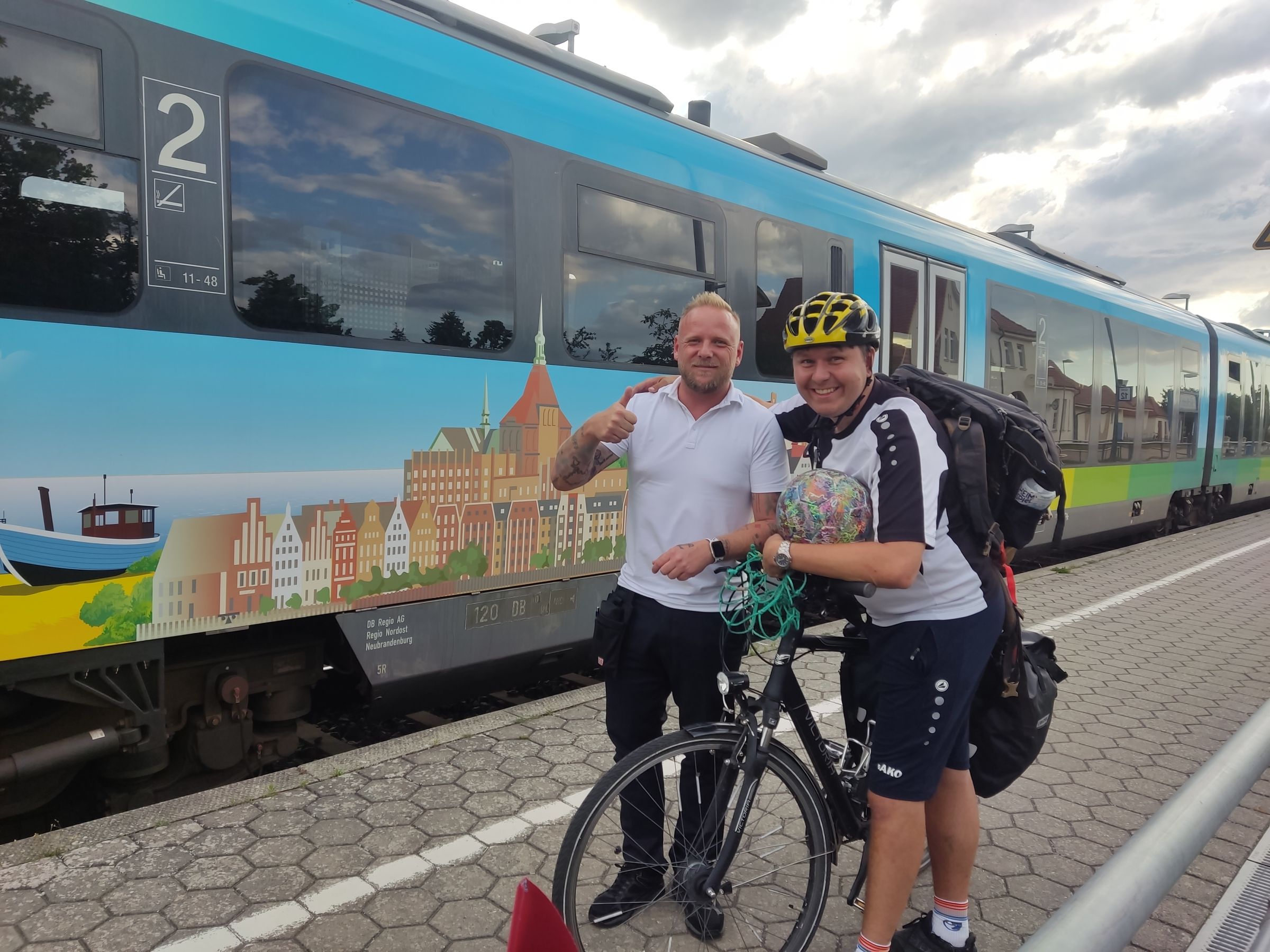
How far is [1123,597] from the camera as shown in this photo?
27.8ft

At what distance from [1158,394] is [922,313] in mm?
6896

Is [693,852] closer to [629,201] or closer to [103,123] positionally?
[103,123]

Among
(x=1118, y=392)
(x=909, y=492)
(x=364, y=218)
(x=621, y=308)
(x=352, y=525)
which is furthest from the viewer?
(x=1118, y=392)

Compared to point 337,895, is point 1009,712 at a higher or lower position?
higher

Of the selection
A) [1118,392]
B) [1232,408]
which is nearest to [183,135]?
[1118,392]

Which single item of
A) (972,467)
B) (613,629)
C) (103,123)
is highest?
(103,123)

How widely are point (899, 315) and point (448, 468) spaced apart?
4708mm

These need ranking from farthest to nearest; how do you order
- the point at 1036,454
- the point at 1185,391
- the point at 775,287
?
the point at 1185,391 < the point at 775,287 < the point at 1036,454

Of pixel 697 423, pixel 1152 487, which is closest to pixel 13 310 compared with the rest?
pixel 697 423

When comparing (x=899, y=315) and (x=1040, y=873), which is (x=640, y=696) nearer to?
(x=1040, y=873)

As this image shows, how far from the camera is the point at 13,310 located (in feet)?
9.81

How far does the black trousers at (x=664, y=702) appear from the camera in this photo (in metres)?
2.51

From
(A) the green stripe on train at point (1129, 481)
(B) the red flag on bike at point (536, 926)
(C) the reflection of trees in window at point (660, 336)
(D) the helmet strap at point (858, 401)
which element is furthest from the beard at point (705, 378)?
(A) the green stripe on train at point (1129, 481)

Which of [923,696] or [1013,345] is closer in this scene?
[923,696]
